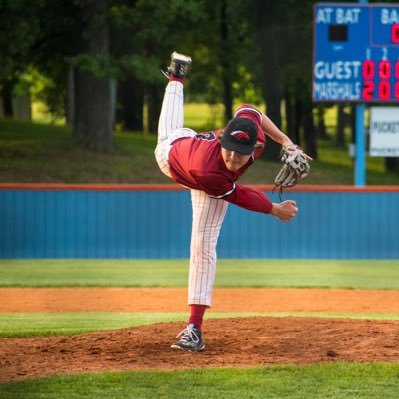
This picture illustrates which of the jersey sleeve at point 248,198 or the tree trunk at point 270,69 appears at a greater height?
the tree trunk at point 270,69

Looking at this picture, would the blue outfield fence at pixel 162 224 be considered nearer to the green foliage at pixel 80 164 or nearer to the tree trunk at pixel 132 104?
the green foliage at pixel 80 164

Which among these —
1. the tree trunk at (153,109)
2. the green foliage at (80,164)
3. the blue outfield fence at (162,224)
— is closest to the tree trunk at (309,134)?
the green foliage at (80,164)

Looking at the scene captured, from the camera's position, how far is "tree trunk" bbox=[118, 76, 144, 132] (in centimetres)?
3716

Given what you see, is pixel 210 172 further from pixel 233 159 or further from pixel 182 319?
pixel 182 319

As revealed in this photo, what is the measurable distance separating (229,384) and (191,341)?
87 cm

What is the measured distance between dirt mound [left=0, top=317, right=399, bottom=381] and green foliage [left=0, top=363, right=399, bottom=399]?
0.22 meters

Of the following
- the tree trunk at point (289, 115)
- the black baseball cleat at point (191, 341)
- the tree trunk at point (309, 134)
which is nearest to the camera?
the black baseball cleat at point (191, 341)

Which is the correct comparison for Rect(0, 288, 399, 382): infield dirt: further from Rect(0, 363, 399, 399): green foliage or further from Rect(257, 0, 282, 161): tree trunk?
Rect(257, 0, 282, 161): tree trunk

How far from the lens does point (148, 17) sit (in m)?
24.0

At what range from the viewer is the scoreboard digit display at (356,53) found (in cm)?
1611

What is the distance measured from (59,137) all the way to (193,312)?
926 inches

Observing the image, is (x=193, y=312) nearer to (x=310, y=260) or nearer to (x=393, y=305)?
(x=393, y=305)

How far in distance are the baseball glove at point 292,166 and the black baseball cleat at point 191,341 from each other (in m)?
1.09

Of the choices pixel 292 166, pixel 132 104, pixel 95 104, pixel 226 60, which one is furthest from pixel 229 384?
pixel 226 60
